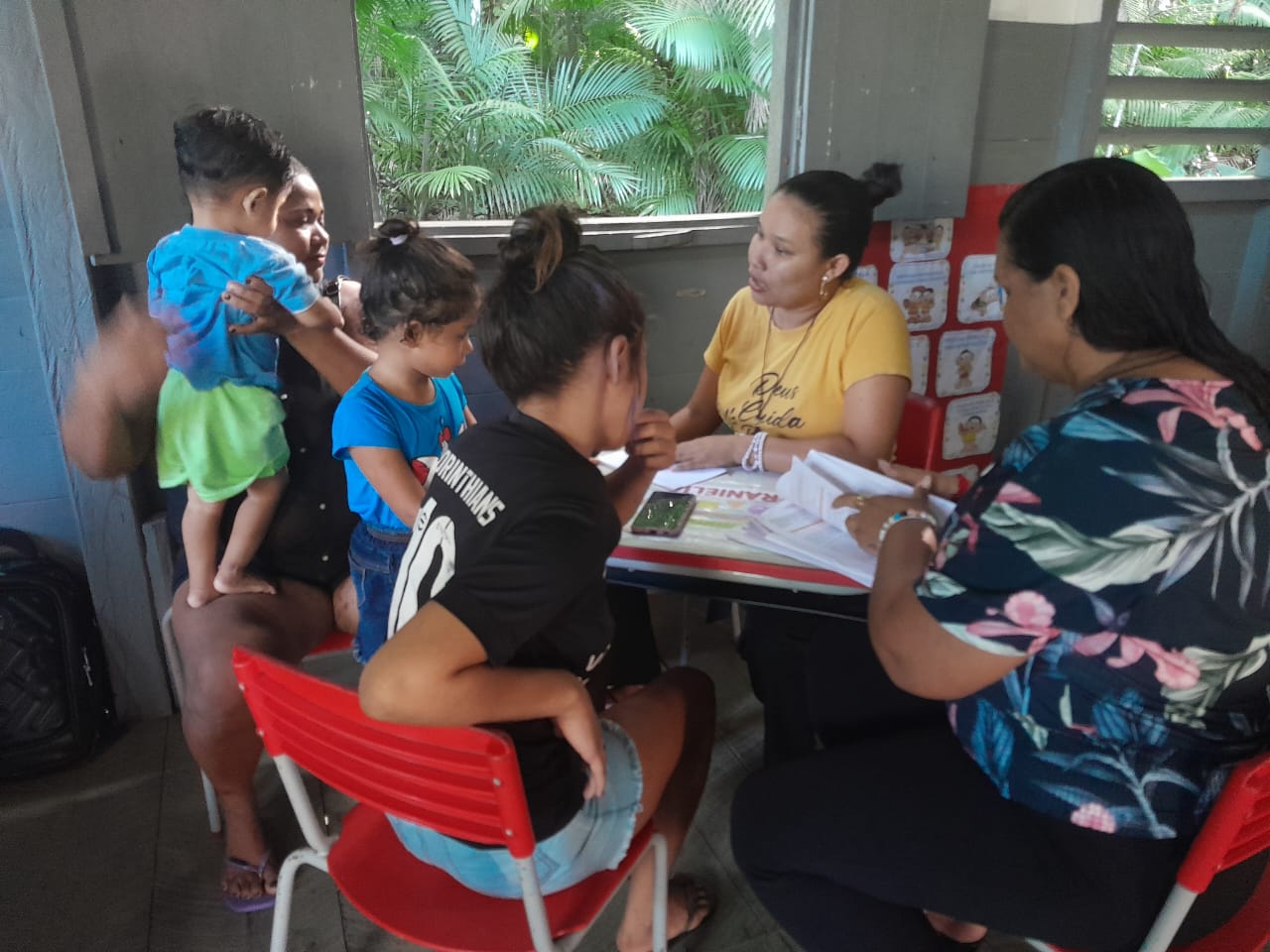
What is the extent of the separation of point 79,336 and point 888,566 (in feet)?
5.97

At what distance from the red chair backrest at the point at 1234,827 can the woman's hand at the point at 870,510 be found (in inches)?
22.1

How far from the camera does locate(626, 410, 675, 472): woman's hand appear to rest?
1.30 m

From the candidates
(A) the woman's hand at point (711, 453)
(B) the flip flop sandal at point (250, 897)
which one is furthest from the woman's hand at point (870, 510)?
(B) the flip flop sandal at point (250, 897)

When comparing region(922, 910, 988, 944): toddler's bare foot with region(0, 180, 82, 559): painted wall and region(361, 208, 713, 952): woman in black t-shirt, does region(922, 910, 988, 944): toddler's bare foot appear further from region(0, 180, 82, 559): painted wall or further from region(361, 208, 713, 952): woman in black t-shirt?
region(0, 180, 82, 559): painted wall

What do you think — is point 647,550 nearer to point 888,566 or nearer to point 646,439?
point 646,439

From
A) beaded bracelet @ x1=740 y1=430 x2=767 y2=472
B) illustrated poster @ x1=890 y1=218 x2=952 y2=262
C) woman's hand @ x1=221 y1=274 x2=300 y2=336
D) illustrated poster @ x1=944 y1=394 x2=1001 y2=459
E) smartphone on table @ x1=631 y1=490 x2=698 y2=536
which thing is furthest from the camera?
illustrated poster @ x1=944 y1=394 x2=1001 y2=459

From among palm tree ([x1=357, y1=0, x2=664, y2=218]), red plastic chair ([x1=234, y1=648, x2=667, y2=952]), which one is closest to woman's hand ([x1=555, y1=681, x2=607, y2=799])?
red plastic chair ([x1=234, y1=648, x2=667, y2=952])

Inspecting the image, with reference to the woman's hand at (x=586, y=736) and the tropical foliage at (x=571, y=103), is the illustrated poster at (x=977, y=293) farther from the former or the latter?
the tropical foliage at (x=571, y=103)

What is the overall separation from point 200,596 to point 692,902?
3.88 feet

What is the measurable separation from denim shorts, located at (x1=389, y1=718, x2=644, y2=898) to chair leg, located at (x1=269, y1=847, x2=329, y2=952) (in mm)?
121

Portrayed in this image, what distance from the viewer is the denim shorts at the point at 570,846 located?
3.48 ft

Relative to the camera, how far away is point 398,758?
0.95 m

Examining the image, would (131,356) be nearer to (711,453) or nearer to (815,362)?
(711,453)

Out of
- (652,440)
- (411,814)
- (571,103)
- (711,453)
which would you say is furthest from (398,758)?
(571,103)
